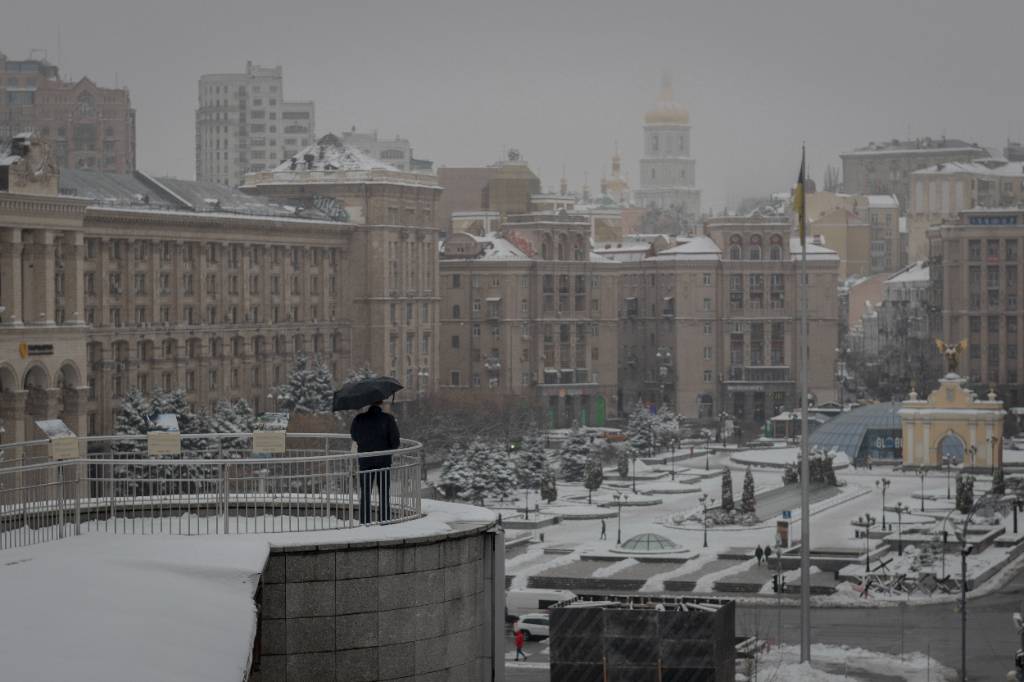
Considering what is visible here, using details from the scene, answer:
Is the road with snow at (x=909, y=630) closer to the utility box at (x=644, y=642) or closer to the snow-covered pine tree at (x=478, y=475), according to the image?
the utility box at (x=644, y=642)

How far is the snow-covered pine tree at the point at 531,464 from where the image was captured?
112 metres

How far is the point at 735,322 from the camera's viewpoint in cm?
17350

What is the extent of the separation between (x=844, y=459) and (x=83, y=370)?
45404 mm

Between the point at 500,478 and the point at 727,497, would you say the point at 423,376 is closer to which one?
the point at 500,478


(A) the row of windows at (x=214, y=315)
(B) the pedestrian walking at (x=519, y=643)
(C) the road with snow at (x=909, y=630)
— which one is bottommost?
(C) the road with snow at (x=909, y=630)

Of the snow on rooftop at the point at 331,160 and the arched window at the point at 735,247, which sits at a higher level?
the snow on rooftop at the point at 331,160

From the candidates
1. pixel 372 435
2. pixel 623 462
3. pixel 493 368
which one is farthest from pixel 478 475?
pixel 372 435

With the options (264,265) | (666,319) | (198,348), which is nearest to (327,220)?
(264,265)

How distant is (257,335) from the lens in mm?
140500

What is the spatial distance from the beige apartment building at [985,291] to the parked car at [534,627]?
334 ft


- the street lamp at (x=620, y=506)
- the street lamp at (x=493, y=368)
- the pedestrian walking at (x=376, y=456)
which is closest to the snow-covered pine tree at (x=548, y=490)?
the street lamp at (x=620, y=506)

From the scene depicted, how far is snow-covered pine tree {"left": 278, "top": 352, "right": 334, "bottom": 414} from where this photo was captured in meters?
128

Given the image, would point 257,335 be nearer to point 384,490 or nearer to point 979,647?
point 979,647

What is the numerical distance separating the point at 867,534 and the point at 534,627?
24.5m
